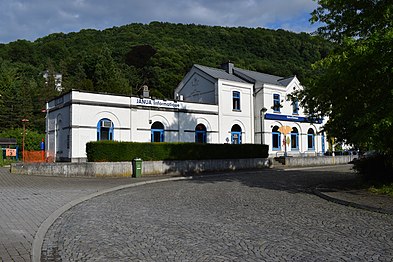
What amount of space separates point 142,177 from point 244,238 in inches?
568

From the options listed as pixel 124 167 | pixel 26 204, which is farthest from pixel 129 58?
pixel 26 204

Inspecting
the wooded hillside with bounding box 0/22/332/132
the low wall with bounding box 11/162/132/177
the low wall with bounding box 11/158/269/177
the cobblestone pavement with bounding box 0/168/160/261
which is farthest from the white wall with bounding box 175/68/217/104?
the wooded hillside with bounding box 0/22/332/132

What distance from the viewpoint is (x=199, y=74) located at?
3612 cm

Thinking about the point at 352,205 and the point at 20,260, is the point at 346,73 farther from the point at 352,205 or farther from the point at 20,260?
the point at 20,260

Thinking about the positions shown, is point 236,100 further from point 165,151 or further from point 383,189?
point 383,189

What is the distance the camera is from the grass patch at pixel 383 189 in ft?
40.8

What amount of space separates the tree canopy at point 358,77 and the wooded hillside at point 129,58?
47090 millimetres

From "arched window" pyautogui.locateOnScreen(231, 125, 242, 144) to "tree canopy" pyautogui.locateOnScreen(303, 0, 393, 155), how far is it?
19.4 m

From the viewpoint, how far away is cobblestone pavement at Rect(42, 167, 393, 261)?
19.1ft

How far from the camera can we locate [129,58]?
265ft

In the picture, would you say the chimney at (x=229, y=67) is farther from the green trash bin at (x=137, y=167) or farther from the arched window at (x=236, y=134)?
the green trash bin at (x=137, y=167)

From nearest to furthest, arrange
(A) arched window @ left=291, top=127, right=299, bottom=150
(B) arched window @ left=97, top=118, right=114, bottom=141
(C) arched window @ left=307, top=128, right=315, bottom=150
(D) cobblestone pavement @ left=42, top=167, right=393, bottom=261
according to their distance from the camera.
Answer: (D) cobblestone pavement @ left=42, top=167, right=393, bottom=261
(B) arched window @ left=97, top=118, right=114, bottom=141
(A) arched window @ left=291, top=127, right=299, bottom=150
(C) arched window @ left=307, top=128, right=315, bottom=150

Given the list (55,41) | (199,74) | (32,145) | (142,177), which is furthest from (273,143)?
(55,41)

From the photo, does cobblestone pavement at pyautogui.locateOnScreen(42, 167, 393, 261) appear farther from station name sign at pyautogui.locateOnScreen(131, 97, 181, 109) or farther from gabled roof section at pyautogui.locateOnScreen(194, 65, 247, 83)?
gabled roof section at pyautogui.locateOnScreen(194, 65, 247, 83)
